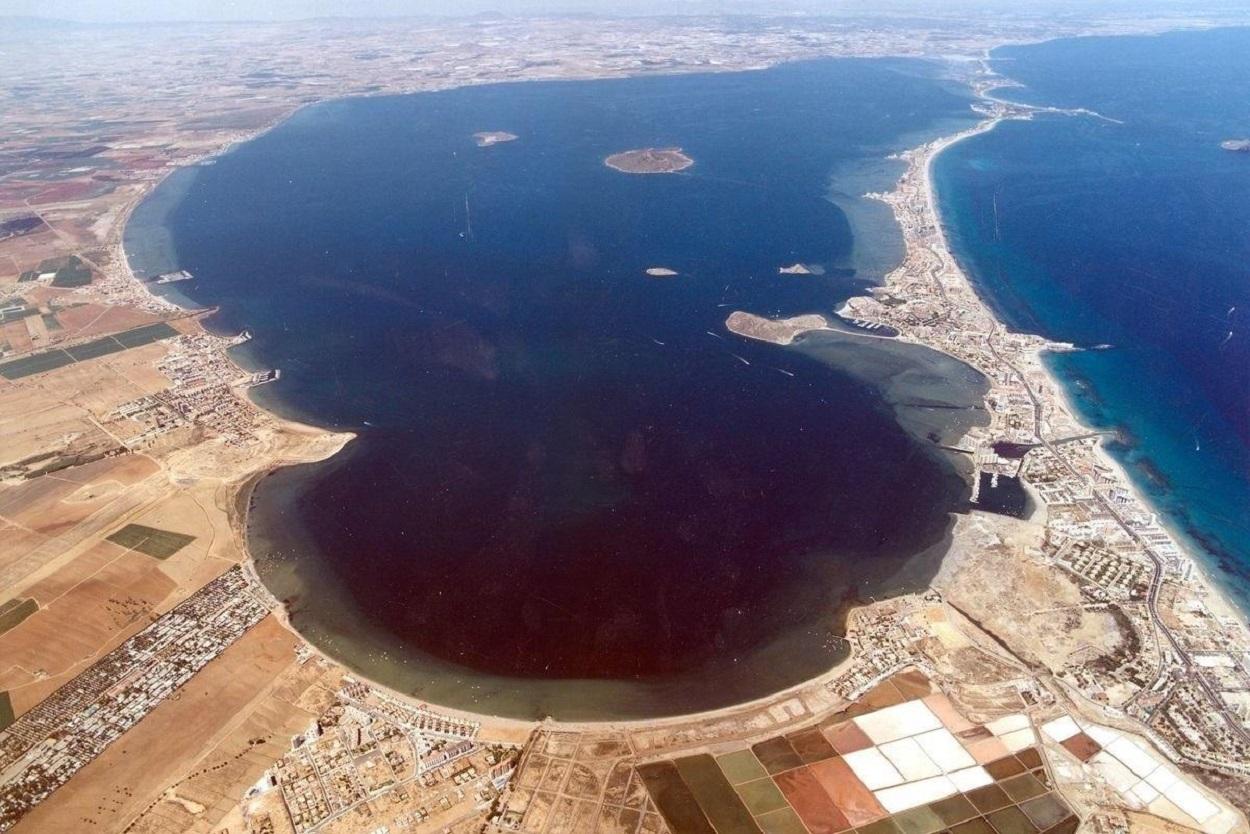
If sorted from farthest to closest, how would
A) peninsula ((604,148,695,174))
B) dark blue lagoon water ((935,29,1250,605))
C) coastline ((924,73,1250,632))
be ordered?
peninsula ((604,148,695,174)) → dark blue lagoon water ((935,29,1250,605)) → coastline ((924,73,1250,632))

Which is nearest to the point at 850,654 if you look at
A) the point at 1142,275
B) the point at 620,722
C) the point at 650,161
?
the point at 620,722

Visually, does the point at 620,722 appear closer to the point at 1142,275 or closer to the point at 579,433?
the point at 579,433

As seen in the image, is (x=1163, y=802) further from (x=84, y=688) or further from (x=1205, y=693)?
(x=84, y=688)

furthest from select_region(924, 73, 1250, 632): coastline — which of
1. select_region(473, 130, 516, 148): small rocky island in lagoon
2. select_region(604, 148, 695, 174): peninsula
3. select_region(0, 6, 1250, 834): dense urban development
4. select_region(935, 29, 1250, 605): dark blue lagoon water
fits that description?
select_region(473, 130, 516, 148): small rocky island in lagoon

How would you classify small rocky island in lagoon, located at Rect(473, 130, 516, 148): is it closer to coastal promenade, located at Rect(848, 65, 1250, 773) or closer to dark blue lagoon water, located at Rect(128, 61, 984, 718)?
dark blue lagoon water, located at Rect(128, 61, 984, 718)

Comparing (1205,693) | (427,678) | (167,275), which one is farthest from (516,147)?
(1205,693)

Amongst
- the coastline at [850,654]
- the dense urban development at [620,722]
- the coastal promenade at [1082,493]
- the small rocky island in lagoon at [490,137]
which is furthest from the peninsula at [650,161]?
the dense urban development at [620,722]
